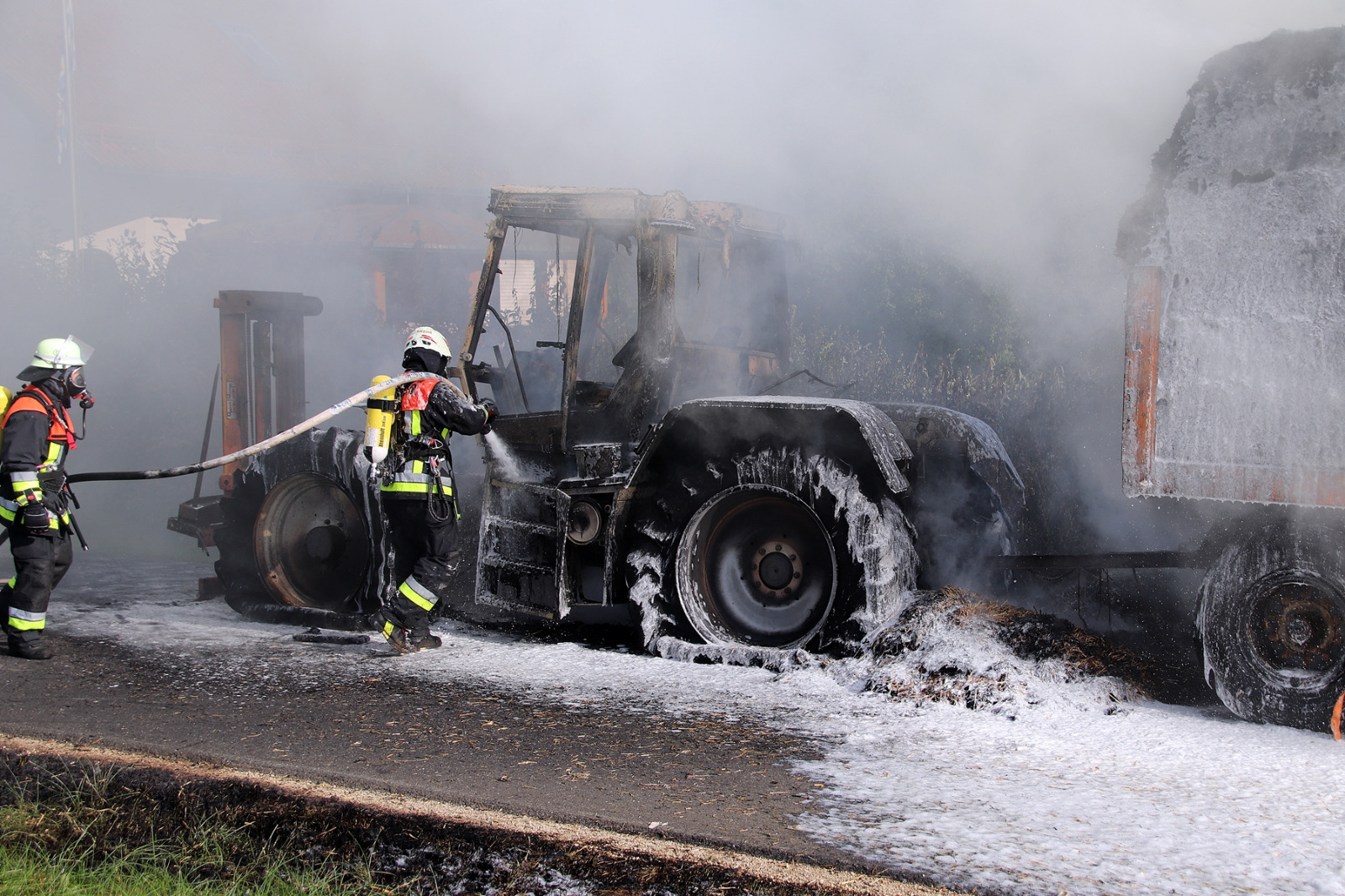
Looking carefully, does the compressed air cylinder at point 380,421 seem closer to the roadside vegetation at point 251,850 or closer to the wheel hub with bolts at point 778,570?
the wheel hub with bolts at point 778,570

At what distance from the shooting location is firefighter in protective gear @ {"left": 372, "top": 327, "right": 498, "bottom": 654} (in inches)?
199

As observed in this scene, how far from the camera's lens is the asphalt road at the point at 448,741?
2.83 meters

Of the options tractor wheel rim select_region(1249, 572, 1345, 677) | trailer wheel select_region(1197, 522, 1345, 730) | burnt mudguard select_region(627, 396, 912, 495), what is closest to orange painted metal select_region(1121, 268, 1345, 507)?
trailer wheel select_region(1197, 522, 1345, 730)

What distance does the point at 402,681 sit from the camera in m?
4.41

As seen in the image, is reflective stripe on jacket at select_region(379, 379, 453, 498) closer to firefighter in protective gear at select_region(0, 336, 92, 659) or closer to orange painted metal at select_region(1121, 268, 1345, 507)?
firefighter in protective gear at select_region(0, 336, 92, 659)

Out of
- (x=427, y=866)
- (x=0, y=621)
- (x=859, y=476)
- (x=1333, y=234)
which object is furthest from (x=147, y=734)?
(x=1333, y=234)

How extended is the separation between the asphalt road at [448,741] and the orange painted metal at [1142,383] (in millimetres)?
1535

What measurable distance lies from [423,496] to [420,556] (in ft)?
1.11

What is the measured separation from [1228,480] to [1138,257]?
86 cm

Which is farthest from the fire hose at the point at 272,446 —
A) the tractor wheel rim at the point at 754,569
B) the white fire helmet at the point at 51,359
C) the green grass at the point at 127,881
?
the green grass at the point at 127,881

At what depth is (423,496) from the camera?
5051 mm

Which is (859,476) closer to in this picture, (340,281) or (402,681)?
(402,681)

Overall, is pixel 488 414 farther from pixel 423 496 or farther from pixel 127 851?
pixel 127 851

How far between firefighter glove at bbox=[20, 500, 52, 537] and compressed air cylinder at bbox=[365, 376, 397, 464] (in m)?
1.55
